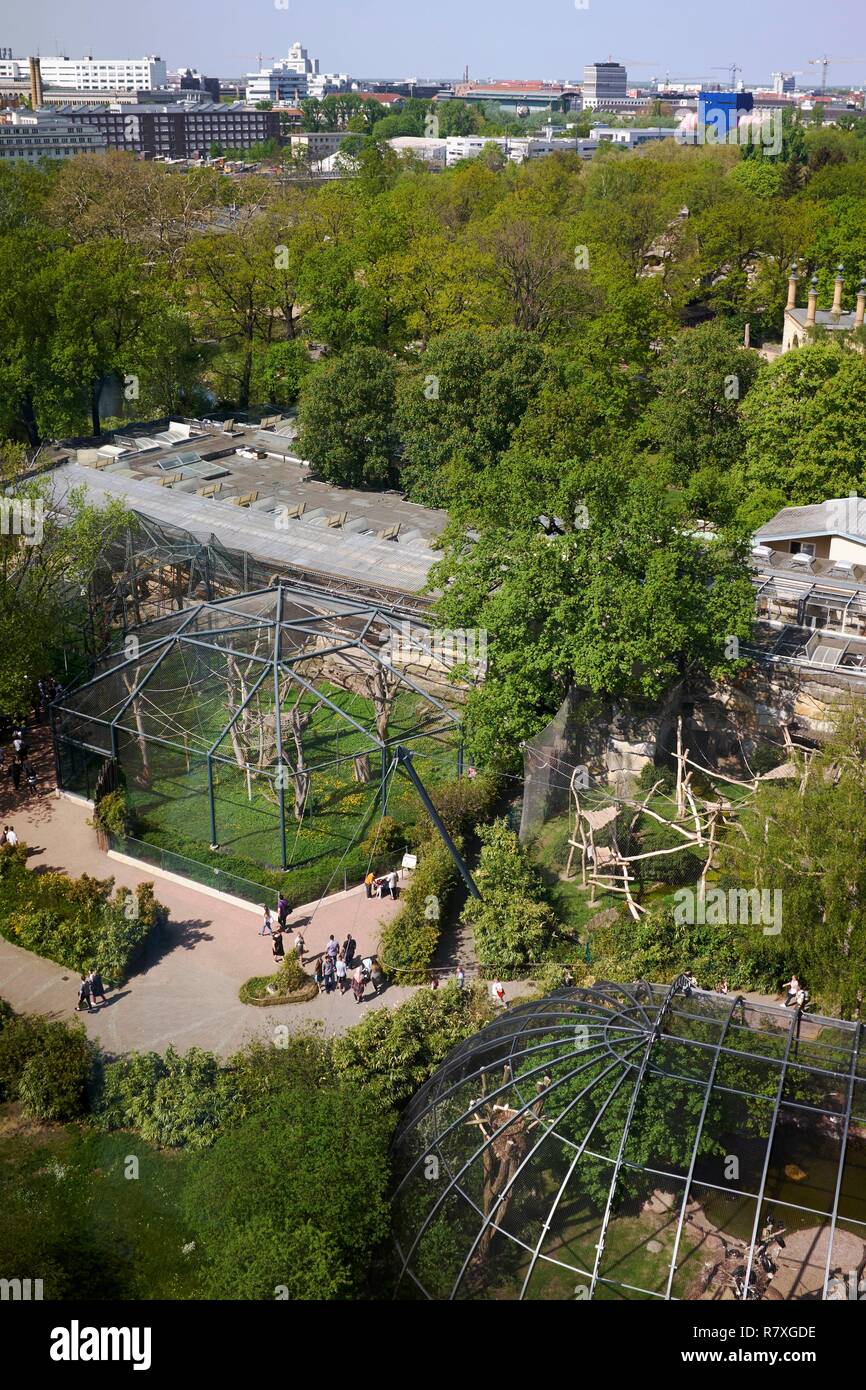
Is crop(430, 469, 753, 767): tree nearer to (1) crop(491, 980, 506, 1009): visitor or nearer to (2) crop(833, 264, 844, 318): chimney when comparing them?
(1) crop(491, 980, 506, 1009): visitor

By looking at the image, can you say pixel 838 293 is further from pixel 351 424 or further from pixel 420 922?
pixel 420 922

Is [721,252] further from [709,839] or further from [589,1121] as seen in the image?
[589,1121]

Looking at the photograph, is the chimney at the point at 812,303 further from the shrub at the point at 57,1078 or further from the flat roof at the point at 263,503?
the shrub at the point at 57,1078

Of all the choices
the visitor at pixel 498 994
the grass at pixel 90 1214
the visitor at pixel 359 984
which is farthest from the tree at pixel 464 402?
the grass at pixel 90 1214

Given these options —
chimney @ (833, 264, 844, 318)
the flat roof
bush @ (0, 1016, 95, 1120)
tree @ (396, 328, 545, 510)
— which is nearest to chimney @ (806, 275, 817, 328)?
chimney @ (833, 264, 844, 318)

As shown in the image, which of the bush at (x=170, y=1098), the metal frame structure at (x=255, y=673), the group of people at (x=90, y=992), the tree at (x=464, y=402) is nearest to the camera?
the bush at (x=170, y=1098)
